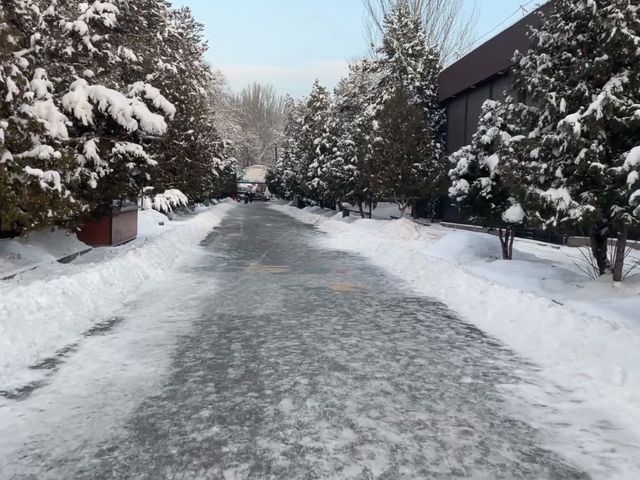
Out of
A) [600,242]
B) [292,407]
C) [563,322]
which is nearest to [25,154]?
[292,407]

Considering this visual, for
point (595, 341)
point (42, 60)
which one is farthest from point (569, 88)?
point (42, 60)

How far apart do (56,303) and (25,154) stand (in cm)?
385

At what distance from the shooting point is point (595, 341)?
5.99 meters

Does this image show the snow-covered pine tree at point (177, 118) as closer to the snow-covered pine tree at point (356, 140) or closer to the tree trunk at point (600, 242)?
the snow-covered pine tree at point (356, 140)

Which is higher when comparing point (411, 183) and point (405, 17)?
point (405, 17)

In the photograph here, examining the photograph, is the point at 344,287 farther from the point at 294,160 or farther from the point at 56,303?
the point at 294,160

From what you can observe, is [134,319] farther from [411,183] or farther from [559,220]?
[411,183]

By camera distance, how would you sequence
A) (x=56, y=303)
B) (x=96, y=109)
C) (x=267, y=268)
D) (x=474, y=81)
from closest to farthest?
(x=56, y=303), (x=96, y=109), (x=267, y=268), (x=474, y=81)

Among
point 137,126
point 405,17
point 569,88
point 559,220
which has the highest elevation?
point 405,17

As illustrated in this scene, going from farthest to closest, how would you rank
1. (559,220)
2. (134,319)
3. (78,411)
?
(559,220)
(134,319)
(78,411)

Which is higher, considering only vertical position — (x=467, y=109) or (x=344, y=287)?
(x=467, y=109)

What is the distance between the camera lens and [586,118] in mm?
8844

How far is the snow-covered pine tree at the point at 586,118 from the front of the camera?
28.8 feet

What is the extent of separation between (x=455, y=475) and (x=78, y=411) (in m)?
2.87
